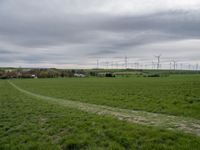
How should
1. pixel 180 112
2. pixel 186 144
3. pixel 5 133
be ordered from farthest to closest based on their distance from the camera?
pixel 180 112 → pixel 5 133 → pixel 186 144

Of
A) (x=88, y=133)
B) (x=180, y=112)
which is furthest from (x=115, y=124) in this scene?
(x=180, y=112)

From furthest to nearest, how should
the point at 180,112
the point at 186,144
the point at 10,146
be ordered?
the point at 180,112 → the point at 10,146 → the point at 186,144

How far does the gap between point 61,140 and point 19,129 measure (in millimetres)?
2936

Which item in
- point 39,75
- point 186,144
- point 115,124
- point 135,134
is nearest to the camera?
point 186,144

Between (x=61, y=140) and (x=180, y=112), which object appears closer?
(x=61, y=140)

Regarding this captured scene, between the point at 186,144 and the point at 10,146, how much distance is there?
6.16 meters

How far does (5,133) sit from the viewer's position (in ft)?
30.0

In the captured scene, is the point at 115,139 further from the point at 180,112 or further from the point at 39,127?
the point at 180,112

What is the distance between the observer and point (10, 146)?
7527 millimetres

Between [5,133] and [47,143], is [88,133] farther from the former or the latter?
[5,133]

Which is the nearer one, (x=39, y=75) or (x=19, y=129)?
(x=19, y=129)

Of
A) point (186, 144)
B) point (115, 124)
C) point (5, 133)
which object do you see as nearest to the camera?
point (186, 144)

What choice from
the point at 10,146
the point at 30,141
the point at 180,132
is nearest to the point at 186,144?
the point at 180,132

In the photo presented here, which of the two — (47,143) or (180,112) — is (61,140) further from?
(180,112)
